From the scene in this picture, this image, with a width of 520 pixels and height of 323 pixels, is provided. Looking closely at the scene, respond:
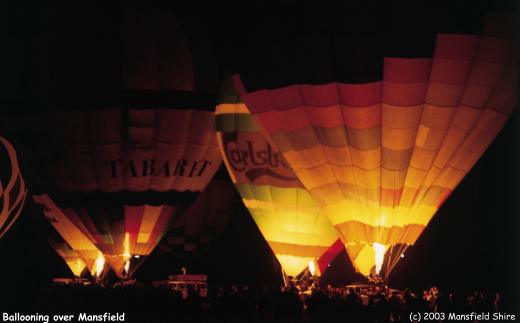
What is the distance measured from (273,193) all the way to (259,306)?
4.30m

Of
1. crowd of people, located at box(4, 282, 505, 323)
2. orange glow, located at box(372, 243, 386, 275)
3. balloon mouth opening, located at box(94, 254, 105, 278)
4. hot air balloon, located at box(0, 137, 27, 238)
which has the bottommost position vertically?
crowd of people, located at box(4, 282, 505, 323)

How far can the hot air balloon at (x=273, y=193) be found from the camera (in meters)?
14.4

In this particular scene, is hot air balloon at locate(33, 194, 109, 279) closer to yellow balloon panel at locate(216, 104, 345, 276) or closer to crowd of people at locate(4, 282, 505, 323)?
yellow balloon panel at locate(216, 104, 345, 276)

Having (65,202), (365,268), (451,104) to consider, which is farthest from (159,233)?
(451,104)

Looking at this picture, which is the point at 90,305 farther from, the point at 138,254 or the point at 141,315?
the point at 138,254

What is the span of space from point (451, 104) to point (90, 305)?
437 cm

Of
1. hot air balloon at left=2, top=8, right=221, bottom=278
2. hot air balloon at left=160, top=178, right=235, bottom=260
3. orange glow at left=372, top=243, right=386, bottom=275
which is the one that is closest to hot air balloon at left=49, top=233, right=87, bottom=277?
hot air balloon at left=160, top=178, right=235, bottom=260

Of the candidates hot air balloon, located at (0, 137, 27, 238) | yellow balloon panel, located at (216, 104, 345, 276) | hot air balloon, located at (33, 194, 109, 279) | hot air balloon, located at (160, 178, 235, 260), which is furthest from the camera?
hot air balloon, located at (160, 178, 235, 260)

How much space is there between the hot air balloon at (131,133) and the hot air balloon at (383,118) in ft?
7.73

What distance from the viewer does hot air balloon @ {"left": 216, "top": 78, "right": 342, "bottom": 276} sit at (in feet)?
47.1

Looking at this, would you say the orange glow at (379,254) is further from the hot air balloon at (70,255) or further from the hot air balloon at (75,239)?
the hot air balloon at (70,255)

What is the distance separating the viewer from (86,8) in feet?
47.0

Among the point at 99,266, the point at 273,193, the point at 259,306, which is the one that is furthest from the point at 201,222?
the point at 259,306

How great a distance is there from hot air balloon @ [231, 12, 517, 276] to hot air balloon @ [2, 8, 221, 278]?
2355mm
